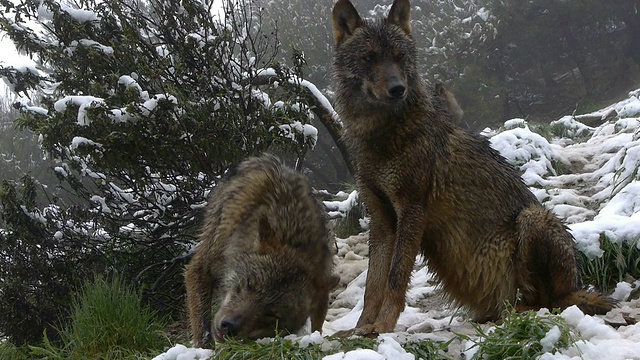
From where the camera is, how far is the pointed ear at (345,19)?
4.48 metres

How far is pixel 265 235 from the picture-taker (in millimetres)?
4074

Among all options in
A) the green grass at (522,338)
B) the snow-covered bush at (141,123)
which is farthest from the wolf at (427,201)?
the snow-covered bush at (141,123)

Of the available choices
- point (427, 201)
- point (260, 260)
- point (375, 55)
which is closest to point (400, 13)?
point (375, 55)

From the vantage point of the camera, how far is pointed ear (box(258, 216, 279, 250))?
160 inches

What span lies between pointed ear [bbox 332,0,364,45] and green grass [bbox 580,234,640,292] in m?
2.95

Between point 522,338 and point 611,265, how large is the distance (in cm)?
251

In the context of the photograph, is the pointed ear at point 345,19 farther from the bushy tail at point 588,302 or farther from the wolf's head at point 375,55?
the bushy tail at point 588,302

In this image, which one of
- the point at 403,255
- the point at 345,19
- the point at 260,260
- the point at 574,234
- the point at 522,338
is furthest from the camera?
the point at 574,234

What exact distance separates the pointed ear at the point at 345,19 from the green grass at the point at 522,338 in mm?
2424

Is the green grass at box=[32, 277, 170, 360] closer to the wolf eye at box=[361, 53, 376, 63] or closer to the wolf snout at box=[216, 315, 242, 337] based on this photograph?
the wolf snout at box=[216, 315, 242, 337]

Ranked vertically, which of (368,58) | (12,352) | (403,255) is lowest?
(12,352)

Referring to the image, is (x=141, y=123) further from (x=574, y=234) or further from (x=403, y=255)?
(x=574, y=234)

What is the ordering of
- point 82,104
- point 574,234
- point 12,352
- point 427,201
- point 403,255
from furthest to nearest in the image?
point 12,352 < point 82,104 < point 574,234 < point 427,201 < point 403,255

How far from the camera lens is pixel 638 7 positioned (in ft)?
89.2
